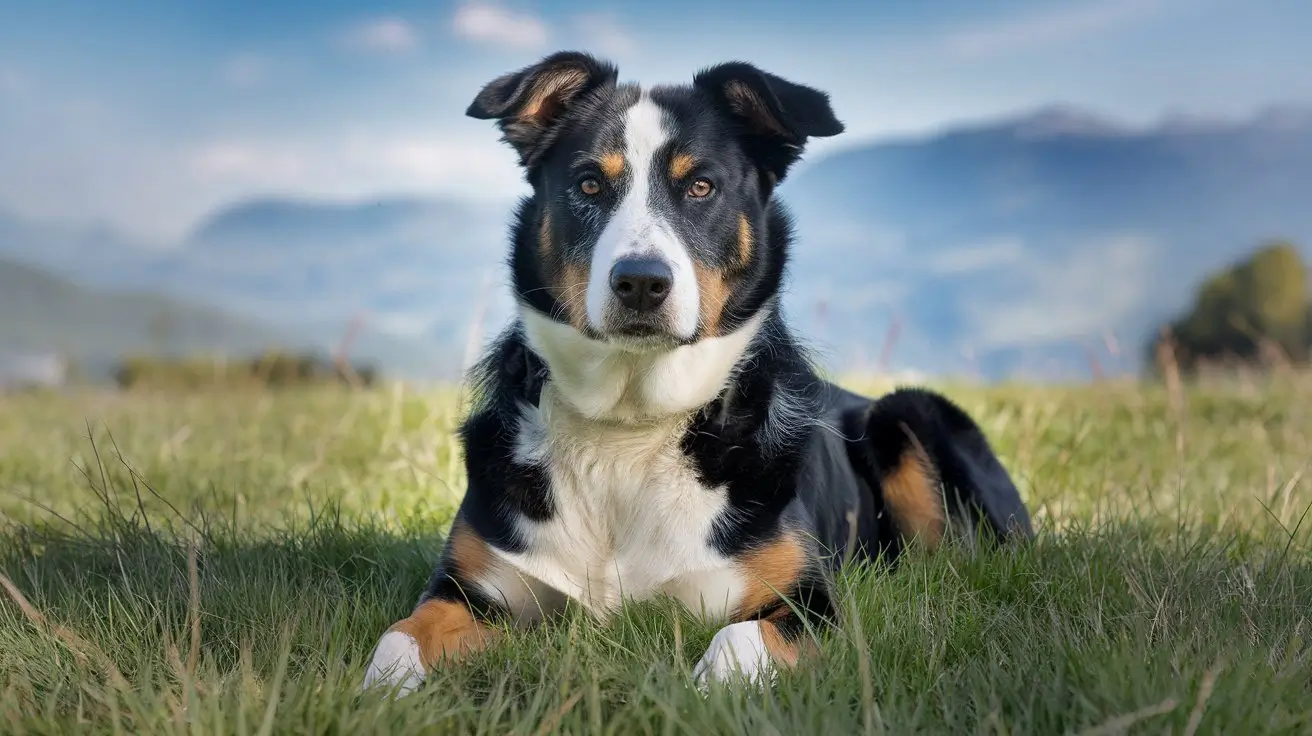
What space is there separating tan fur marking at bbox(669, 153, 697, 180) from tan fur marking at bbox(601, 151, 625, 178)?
157 millimetres

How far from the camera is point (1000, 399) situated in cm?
905

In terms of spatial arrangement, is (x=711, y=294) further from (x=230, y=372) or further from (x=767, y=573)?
(x=230, y=372)

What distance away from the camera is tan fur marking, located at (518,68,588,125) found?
3.88 m

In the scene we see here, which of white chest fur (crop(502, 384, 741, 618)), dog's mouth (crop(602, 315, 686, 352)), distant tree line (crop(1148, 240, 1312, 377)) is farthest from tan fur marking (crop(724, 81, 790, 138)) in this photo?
distant tree line (crop(1148, 240, 1312, 377))

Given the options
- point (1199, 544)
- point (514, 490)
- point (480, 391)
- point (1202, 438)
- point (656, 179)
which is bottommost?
point (1202, 438)

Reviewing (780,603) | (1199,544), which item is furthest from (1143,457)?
(780,603)

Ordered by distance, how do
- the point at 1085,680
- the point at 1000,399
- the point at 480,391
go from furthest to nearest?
the point at 1000,399 < the point at 480,391 < the point at 1085,680

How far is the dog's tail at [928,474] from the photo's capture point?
15.2 feet

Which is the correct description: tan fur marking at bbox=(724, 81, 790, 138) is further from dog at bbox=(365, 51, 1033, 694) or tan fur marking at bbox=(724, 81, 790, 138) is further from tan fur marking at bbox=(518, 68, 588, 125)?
tan fur marking at bbox=(518, 68, 588, 125)

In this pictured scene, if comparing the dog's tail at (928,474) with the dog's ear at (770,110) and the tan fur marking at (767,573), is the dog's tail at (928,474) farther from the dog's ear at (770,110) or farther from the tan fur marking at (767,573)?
the dog's ear at (770,110)

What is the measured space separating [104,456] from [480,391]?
396 centimetres

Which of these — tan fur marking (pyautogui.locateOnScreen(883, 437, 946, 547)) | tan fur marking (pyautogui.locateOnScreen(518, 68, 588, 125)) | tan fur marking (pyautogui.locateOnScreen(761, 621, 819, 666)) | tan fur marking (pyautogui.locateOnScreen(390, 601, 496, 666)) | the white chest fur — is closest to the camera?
tan fur marking (pyautogui.locateOnScreen(761, 621, 819, 666))

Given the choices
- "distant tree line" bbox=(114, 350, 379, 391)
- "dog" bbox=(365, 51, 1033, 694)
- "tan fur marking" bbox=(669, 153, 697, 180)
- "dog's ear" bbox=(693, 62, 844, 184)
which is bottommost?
"distant tree line" bbox=(114, 350, 379, 391)

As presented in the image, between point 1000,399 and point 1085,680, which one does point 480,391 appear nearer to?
point 1085,680
